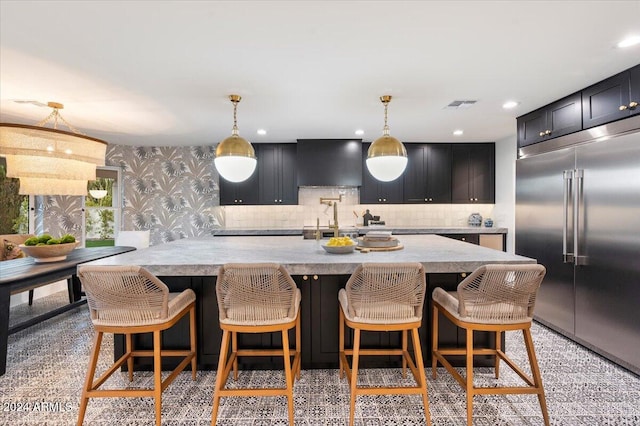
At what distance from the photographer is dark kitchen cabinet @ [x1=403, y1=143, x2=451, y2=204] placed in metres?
5.23

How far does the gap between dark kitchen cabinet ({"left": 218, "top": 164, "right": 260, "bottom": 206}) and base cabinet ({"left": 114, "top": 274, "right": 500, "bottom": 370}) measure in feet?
9.73

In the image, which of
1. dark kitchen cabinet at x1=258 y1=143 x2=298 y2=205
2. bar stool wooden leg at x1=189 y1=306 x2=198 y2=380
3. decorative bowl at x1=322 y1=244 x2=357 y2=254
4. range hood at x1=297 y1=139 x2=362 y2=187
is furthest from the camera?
dark kitchen cabinet at x1=258 y1=143 x2=298 y2=205

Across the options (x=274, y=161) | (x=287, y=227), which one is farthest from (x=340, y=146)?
(x=287, y=227)

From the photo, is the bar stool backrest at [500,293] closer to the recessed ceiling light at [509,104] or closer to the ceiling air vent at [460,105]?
the ceiling air vent at [460,105]

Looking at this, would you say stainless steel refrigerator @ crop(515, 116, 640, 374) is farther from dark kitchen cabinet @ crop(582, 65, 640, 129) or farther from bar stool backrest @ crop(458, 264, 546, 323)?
bar stool backrest @ crop(458, 264, 546, 323)

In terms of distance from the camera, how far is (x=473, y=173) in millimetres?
5230

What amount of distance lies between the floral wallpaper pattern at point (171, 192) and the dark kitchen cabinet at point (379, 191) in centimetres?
257

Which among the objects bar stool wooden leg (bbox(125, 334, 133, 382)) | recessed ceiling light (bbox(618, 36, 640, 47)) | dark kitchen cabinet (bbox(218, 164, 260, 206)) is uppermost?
recessed ceiling light (bbox(618, 36, 640, 47))

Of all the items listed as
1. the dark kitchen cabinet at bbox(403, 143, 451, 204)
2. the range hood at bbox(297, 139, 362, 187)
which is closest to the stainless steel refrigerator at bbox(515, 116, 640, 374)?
the dark kitchen cabinet at bbox(403, 143, 451, 204)

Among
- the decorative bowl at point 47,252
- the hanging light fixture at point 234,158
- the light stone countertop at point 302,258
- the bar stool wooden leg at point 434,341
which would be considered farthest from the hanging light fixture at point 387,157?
the decorative bowl at point 47,252

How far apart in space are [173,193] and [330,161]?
286 cm

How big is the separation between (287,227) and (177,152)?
2.35 m

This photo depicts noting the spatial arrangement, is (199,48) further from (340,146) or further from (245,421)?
(340,146)

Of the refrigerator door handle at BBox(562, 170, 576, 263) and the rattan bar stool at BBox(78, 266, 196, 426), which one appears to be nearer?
the rattan bar stool at BBox(78, 266, 196, 426)
